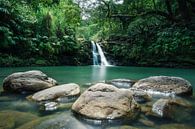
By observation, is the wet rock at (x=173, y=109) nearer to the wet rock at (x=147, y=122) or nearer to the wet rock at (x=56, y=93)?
the wet rock at (x=147, y=122)

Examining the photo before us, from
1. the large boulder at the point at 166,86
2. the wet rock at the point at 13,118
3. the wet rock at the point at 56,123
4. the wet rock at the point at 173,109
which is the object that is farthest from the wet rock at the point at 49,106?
the large boulder at the point at 166,86

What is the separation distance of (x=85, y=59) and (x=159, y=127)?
18.0m

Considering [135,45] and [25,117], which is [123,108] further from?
[135,45]

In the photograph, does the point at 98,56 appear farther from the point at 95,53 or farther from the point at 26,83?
the point at 26,83

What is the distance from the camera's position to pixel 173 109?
5.46m

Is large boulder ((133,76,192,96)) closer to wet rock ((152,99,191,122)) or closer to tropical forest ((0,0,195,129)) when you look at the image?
tropical forest ((0,0,195,129))

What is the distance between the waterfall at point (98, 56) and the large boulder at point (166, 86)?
14.2 meters

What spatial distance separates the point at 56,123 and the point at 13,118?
857mm

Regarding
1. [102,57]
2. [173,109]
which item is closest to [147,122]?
[173,109]

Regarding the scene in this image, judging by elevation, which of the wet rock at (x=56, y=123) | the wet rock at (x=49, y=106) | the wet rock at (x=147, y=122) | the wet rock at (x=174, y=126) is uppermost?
the wet rock at (x=49, y=106)

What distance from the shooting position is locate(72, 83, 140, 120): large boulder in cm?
459

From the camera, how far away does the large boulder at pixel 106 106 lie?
4586 millimetres

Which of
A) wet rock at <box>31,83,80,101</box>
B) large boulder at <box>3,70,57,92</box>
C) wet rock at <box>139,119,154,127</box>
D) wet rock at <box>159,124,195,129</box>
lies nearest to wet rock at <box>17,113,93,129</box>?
wet rock at <box>139,119,154,127</box>

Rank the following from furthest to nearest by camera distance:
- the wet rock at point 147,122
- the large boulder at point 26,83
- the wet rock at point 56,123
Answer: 1. the large boulder at point 26,83
2. the wet rock at point 147,122
3. the wet rock at point 56,123
